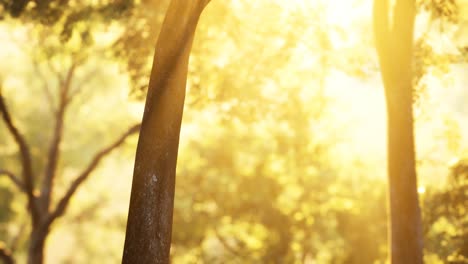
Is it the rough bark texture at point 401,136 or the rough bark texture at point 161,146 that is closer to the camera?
the rough bark texture at point 161,146

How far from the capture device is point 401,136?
47.4 ft

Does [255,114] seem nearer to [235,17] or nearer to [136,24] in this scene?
[235,17]

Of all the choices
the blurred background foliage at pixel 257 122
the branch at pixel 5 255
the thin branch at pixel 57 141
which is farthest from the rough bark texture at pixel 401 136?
the thin branch at pixel 57 141

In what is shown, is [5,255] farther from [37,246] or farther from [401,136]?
[401,136]

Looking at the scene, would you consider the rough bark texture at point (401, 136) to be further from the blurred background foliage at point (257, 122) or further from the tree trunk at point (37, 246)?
the tree trunk at point (37, 246)

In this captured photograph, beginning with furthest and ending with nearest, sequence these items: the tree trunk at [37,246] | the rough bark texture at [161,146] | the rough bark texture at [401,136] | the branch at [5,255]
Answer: the branch at [5,255] < the tree trunk at [37,246] < the rough bark texture at [401,136] < the rough bark texture at [161,146]

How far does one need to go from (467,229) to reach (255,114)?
6.73 m

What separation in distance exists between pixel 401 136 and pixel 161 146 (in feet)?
20.5

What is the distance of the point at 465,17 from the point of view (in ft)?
56.5

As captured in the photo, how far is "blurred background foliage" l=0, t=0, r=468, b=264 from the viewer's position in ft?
57.5

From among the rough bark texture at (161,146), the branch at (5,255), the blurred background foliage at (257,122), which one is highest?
the blurred background foliage at (257,122)

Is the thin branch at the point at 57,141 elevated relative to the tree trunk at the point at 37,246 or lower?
elevated

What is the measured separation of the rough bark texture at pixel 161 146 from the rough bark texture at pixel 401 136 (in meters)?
5.66

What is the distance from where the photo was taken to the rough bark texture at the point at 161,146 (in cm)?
994
